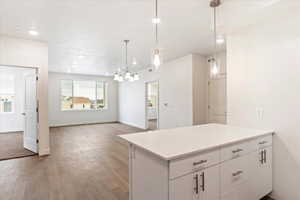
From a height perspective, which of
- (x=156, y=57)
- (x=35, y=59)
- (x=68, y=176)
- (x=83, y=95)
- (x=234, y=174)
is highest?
(x=35, y=59)

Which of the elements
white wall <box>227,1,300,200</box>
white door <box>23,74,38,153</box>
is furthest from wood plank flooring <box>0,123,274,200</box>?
white wall <box>227,1,300,200</box>

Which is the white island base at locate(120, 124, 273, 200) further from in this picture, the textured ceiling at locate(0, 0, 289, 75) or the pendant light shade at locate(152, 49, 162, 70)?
the textured ceiling at locate(0, 0, 289, 75)

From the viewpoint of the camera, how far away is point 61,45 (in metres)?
4.30

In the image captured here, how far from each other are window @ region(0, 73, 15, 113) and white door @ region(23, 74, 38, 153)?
354 centimetres

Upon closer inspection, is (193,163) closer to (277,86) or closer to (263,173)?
(263,173)

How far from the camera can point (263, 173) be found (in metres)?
2.13

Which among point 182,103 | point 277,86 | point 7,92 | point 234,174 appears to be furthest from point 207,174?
point 7,92

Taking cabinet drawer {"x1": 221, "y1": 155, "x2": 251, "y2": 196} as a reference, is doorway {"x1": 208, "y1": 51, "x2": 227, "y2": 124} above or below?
above

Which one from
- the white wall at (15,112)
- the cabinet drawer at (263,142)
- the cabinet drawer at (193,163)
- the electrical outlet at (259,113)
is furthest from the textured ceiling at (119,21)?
the white wall at (15,112)

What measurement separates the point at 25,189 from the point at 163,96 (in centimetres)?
473

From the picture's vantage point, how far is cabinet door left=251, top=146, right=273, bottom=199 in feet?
6.69

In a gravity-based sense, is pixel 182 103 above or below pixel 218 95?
→ below

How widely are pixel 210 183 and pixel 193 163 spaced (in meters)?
0.33

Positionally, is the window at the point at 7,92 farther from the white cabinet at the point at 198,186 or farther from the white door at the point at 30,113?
the white cabinet at the point at 198,186
